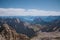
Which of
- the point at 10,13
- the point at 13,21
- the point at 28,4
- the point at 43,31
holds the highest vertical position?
Result: the point at 28,4

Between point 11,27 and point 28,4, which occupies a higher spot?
point 28,4

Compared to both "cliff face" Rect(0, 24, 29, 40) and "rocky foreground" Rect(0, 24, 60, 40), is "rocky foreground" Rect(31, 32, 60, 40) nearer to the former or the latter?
"rocky foreground" Rect(0, 24, 60, 40)

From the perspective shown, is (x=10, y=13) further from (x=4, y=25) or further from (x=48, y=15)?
(x=48, y=15)

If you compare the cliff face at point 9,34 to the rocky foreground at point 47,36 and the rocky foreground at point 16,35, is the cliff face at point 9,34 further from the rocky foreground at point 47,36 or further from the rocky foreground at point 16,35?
the rocky foreground at point 47,36

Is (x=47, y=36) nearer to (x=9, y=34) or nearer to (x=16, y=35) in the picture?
(x=16, y=35)

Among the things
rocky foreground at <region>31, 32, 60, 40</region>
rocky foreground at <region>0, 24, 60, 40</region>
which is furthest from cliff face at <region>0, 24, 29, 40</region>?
rocky foreground at <region>31, 32, 60, 40</region>

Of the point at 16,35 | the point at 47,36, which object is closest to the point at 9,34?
the point at 16,35

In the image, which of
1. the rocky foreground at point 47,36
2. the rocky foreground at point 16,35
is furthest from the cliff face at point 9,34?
the rocky foreground at point 47,36

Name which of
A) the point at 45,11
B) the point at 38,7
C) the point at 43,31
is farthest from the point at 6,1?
the point at 43,31
